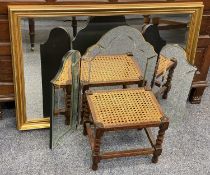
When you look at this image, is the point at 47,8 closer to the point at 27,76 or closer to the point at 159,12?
the point at 27,76

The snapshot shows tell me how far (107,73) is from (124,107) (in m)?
0.20

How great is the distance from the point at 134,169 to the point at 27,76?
1.89 ft

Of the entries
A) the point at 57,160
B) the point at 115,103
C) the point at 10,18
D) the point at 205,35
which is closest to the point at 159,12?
the point at 205,35

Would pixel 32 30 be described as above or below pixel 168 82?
above

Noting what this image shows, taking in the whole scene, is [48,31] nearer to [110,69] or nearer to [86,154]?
[110,69]

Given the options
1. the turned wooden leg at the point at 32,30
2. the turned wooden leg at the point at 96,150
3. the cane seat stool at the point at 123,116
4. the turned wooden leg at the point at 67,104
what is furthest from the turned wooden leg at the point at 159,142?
the turned wooden leg at the point at 32,30

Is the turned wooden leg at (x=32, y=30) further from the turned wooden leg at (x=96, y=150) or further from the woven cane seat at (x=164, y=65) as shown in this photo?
the woven cane seat at (x=164, y=65)

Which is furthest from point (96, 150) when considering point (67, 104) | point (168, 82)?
point (168, 82)

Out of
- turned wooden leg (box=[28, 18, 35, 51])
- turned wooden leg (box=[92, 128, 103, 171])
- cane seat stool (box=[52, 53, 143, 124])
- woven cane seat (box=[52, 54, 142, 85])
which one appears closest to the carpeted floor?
turned wooden leg (box=[92, 128, 103, 171])

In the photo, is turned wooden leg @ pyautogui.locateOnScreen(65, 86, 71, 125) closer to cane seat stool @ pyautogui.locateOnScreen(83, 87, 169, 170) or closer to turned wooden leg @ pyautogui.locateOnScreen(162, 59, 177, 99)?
cane seat stool @ pyautogui.locateOnScreen(83, 87, 169, 170)

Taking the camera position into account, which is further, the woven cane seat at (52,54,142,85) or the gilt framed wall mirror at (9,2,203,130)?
the woven cane seat at (52,54,142,85)

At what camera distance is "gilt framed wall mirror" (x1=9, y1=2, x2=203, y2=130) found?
1347mm

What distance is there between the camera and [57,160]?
147cm

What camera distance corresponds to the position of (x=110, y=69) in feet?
5.14
